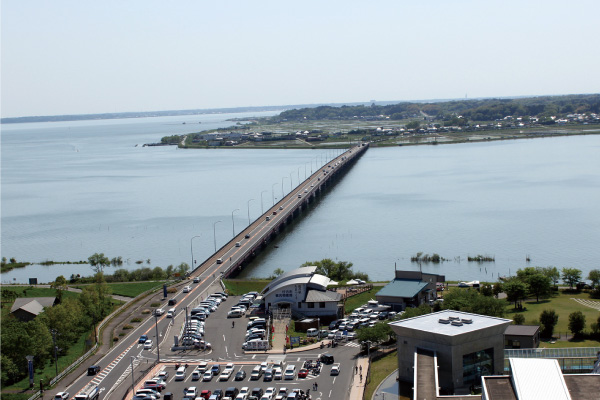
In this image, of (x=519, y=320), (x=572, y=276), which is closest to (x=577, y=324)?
(x=519, y=320)

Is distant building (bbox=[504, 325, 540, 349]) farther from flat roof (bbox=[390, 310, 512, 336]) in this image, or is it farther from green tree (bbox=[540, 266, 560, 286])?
green tree (bbox=[540, 266, 560, 286])

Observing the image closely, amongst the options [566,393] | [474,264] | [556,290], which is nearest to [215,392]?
[566,393]

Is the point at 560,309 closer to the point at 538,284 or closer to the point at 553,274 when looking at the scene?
the point at 538,284

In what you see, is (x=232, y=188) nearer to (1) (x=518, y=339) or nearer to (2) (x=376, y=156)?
(2) (x=376, y=156)

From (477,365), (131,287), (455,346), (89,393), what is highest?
(455,346)

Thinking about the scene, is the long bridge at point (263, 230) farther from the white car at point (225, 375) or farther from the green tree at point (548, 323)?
the green tree at point (548, 323)

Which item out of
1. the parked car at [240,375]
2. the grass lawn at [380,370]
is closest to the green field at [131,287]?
the parked car at [240,375]

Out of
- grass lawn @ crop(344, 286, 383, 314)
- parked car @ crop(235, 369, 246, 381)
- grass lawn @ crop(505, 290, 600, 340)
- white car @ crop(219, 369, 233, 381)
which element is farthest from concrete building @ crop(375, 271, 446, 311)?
white car @ crop(219, 369, 233, 381)

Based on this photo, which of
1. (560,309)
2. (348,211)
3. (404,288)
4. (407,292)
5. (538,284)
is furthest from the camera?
(348,211)
